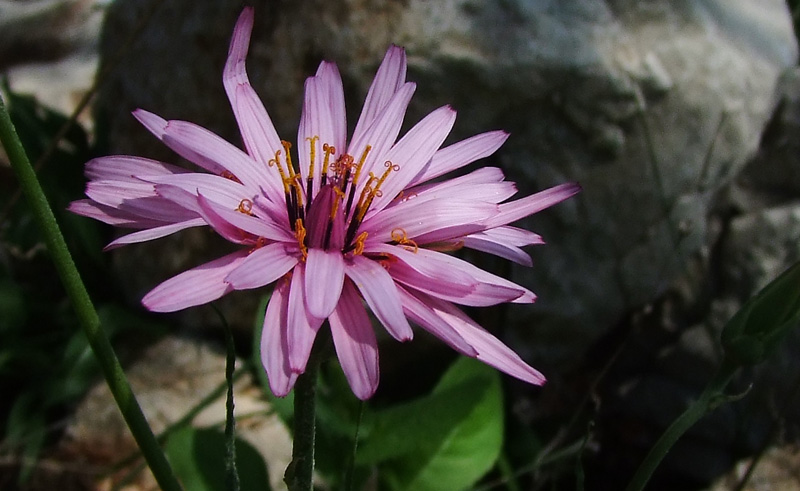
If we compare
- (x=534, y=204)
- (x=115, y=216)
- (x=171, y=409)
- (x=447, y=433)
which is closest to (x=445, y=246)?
(x=534, y=204)

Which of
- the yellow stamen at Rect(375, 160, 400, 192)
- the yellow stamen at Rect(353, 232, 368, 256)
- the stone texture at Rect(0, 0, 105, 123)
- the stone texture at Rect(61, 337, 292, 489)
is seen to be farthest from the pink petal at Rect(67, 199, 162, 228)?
the stone texture at Rect(0, 0, 105, 123)

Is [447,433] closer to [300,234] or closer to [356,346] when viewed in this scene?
[300,234]

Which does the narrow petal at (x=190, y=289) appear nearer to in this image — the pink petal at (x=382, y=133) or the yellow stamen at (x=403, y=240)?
the yellow stamen at (x=403, y=240)

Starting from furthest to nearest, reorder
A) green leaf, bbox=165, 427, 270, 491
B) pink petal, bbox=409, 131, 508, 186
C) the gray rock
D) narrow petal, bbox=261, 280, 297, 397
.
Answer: the gray rock → green leaf, bbox=165, 427, 270, 491 → pink petal, bbox=409, 131, 508, 186 → narrow petal, bbox=261, 280, 297, 397

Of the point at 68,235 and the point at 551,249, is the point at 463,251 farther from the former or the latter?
the point at 68,235

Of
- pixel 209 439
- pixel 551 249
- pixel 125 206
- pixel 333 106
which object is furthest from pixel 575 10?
pixel 125 206

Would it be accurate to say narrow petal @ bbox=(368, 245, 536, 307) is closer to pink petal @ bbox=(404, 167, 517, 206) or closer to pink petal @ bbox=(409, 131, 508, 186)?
pink petal @ bbox=(404, 167, 517, 206)
